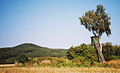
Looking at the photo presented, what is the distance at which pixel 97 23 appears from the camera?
134 feet

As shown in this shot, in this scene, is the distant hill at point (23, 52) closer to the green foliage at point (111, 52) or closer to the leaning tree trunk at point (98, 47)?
the leaning tree trunk at point (98, 47)

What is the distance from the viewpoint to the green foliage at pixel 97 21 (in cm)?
4075

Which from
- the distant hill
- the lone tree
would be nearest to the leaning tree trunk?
the lone tree

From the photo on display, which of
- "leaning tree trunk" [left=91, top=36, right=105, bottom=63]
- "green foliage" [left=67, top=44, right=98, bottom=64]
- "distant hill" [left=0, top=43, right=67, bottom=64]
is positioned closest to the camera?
"green foliage" [left=67, top=44, right=98, bottom=64]

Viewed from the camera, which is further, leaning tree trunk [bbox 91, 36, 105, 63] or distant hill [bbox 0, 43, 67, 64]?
distant hill [bbox 0, 43, 67, 64]

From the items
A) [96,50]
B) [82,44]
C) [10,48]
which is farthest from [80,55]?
[10,48]

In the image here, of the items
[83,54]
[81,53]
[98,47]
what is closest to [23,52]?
[98,47]

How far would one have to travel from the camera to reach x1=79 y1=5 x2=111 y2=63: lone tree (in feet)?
133

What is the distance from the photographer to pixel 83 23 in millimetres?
41594

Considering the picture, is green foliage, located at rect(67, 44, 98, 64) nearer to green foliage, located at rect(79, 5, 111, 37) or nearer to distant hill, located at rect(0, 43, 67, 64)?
green foliage, located at rect(79, 5, 111, 37)

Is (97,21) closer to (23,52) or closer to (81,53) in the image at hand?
(81,53)

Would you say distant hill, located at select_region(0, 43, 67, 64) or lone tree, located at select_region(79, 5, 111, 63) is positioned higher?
lone tree, located at select_region(79, 5, 111, 63)

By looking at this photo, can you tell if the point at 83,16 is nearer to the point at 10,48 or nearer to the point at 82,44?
the point at 82,44

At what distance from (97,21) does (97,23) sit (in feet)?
1.57
